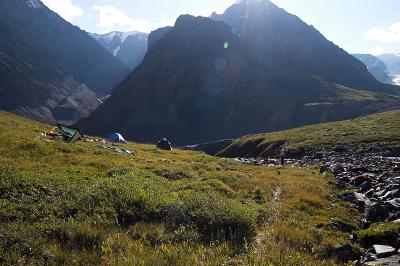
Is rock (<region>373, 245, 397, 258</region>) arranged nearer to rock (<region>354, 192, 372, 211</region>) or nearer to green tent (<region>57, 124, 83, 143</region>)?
rock (<region>354, 192, 372, 211</region>)

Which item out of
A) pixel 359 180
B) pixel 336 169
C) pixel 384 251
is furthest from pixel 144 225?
pixel 336 169

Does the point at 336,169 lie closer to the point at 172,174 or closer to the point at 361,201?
the point at 361,201

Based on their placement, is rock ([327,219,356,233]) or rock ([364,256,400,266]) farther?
rock ([327,219,356,233])

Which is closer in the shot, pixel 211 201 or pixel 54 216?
pixel 54 216

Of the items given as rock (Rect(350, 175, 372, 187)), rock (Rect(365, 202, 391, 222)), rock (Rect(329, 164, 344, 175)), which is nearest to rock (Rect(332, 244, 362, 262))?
rock (Rect(365, 202, 391, 222))

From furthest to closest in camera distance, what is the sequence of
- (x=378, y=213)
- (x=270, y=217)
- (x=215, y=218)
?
(x=378, y=213) < (x=270, y=217) < (x=215, y=218)

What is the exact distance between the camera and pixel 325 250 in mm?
12438

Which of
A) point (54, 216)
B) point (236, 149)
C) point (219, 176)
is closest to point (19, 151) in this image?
point (219, 176)

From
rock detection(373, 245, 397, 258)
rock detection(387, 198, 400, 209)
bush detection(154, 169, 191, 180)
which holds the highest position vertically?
rock detection(373, 245, 397, 258)

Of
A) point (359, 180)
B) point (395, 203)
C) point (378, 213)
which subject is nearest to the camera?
point (378, 213)

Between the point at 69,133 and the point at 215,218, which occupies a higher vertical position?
the point at 215,218

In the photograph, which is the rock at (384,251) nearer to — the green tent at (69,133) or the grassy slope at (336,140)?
the green tent at (69,133)

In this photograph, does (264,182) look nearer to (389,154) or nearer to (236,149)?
(389,154)

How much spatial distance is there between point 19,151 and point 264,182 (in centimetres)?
1450
